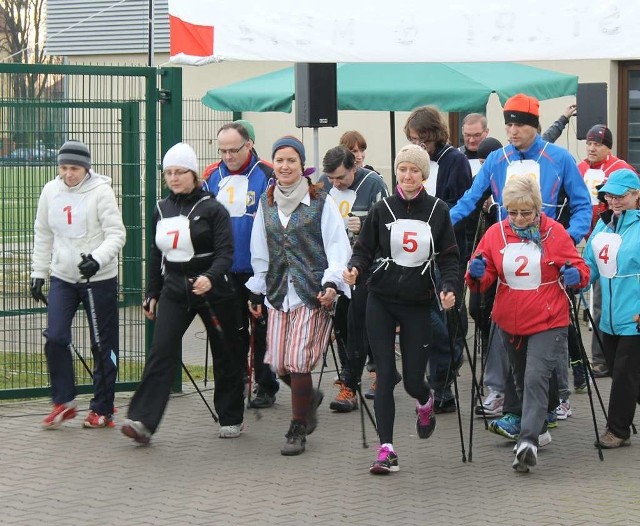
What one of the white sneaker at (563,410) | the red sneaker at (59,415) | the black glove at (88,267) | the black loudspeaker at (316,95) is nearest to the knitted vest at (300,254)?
the black glove at (88,267)

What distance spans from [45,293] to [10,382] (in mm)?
770

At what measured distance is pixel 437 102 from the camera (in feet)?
42.1

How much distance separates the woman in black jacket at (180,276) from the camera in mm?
7906

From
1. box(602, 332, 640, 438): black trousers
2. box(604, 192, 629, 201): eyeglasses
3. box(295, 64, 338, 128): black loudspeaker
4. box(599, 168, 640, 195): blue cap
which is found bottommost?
box(602, 332, 640, 438): black trousers

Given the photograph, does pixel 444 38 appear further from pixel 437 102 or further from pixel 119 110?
pixel 437 102

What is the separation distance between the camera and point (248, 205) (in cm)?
883

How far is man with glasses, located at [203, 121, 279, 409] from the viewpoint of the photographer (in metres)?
8.80

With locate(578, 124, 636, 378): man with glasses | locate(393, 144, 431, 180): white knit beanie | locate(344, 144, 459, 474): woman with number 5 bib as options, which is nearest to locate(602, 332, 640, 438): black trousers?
locate(344, 144, 459, 474): woman with number 5 bib

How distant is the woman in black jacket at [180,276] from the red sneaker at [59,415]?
2.47ft

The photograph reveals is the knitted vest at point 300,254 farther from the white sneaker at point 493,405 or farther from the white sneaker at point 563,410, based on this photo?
the white sneaker at point 563,410

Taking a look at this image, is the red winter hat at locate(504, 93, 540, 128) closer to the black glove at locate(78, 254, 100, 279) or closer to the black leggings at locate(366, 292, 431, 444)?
the black leggings at locate(366, 292, 431, 444)

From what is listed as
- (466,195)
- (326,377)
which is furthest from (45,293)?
(466,195)

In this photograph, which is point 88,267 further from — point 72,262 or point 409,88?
point 409,88

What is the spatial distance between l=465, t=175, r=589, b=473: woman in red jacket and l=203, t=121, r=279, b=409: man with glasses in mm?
1974
